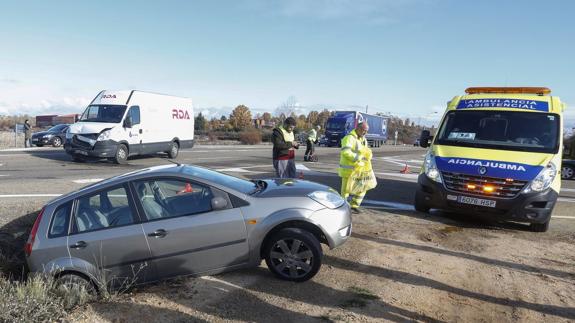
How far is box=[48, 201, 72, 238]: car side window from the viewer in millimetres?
4242

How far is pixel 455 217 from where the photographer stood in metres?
7.38

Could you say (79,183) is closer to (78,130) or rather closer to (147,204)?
(78,130)

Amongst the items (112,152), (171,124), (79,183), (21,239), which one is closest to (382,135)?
(171,124)

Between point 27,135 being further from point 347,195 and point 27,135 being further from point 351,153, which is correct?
point 351,153

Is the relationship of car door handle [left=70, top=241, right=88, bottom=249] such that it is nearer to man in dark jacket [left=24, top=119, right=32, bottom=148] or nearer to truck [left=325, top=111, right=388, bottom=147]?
man in dark jacket [left=24, top=119, right=32, bottom=148]

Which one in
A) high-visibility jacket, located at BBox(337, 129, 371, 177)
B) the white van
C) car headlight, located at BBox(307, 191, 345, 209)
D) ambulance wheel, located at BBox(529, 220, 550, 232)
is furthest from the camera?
the white van

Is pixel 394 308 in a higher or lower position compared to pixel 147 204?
lower

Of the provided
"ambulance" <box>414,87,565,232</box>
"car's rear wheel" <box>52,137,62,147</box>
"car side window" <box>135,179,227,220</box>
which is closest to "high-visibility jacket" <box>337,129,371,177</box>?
"ambulance" <box>414,87,565,232</box>

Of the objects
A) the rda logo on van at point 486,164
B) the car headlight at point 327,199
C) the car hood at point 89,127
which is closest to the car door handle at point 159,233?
the car headlight at point 327,199

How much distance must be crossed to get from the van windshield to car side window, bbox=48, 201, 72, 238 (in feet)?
35.4

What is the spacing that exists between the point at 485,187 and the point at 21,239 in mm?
7199

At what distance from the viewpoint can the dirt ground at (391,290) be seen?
12.1 feet

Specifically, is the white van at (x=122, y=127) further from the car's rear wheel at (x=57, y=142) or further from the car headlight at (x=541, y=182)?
the car headlight at (x=541, y=182)

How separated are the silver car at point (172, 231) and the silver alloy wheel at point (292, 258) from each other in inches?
0.4
